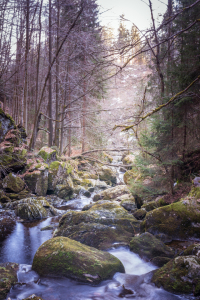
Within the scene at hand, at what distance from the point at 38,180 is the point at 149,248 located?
714 centimetres

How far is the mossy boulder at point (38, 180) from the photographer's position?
32.4 feet

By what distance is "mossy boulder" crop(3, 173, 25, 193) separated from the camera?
893 cm

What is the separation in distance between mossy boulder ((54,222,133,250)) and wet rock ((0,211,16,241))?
82.1 inches

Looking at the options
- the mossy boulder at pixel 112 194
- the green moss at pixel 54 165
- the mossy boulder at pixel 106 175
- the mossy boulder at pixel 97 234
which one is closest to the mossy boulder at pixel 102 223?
the mossy boulder at pixel 97 234

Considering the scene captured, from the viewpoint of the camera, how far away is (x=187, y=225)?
500cm

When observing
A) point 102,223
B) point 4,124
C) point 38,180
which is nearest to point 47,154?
point 38,180

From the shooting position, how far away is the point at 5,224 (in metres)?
7.02

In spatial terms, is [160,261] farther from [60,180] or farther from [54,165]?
[54,165]

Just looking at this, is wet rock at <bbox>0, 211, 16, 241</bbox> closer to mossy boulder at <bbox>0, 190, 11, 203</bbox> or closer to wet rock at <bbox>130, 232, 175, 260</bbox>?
mossy boulder at <bbox>0, 190, 11, 203</bbox>

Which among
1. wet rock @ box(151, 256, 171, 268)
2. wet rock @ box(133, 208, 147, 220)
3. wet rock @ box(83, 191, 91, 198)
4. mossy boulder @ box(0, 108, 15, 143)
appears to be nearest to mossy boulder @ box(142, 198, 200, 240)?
wet rock @ box(151, 256, 171, 268)

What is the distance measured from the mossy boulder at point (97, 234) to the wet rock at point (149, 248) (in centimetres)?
50

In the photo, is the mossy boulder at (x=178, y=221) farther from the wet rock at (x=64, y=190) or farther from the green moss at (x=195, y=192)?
the wet rock at (x=64, y=190)

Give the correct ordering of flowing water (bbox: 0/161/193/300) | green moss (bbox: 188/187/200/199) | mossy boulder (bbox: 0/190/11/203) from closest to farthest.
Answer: flowing water (bbox: 0/161/193/300) → green moss (bbox: 188/187/200/199) → mossy boulder (bbox: 0/190/11/203)

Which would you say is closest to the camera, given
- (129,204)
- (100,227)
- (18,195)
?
(100,227)
